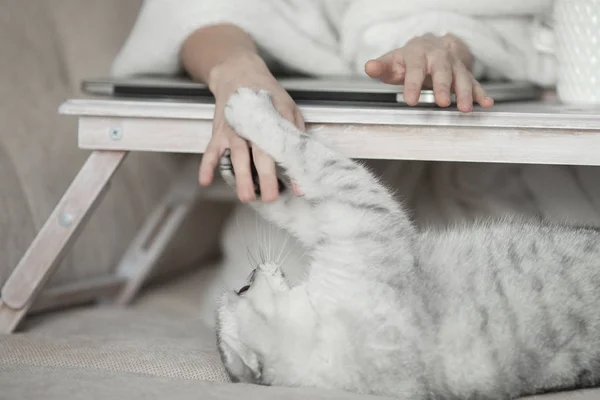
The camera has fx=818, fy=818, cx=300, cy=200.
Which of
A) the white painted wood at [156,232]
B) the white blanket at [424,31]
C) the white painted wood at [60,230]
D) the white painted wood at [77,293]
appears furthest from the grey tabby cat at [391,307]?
the white painted wood at [156,232]

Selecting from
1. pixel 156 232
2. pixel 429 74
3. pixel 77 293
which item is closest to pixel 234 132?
pixel 429 74

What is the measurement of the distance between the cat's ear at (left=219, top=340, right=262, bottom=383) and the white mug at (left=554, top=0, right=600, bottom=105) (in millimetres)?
618

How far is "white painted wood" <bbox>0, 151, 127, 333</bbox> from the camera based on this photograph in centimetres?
109

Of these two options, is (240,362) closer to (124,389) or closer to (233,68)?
(124,389)

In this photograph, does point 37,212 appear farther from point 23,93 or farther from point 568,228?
point 568,228

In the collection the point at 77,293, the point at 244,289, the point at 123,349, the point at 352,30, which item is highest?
the point at 352,30

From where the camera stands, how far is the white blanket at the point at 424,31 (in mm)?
1255

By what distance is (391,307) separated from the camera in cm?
86

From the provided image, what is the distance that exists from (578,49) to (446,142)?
0.32 meters

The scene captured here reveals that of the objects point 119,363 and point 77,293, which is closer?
point 119,363

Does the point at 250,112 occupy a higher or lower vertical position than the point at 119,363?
higher

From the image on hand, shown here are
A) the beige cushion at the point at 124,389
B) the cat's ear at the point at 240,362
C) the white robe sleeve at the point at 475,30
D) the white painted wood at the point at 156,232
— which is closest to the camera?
the beige cushion at the point at 124,389

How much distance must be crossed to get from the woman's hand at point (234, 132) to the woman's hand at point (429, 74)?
0.11 m

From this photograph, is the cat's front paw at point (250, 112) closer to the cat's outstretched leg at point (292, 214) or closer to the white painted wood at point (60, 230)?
the cat's outstretched leg at point (292, 214)
